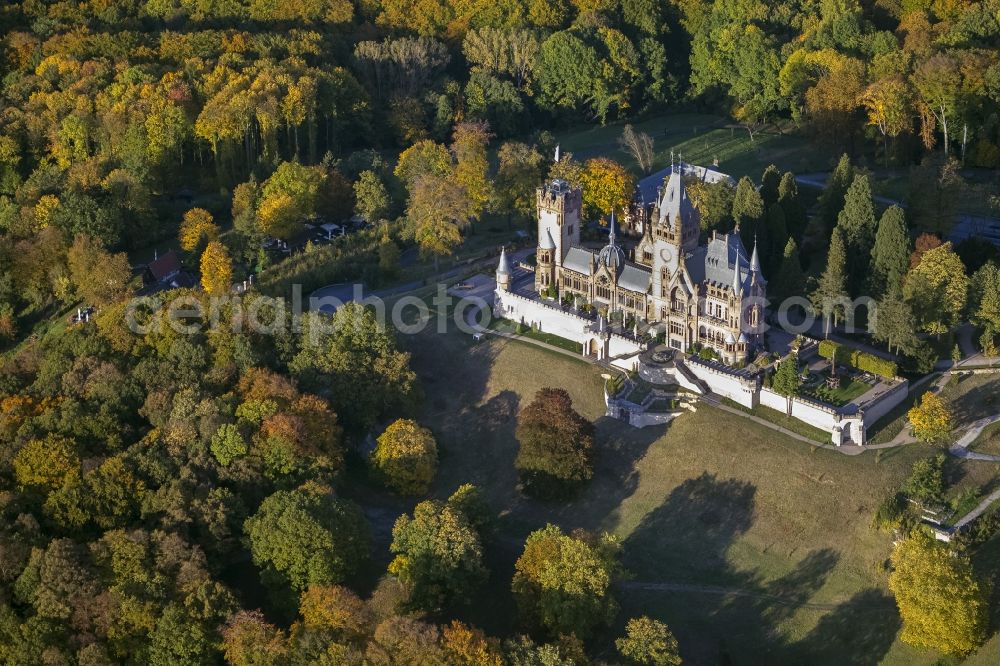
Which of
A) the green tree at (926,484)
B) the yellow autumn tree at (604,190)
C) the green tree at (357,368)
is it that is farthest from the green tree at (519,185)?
the green tree at (926,484)

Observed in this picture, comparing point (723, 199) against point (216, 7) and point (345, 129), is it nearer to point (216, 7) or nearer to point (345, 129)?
point (345, 129)

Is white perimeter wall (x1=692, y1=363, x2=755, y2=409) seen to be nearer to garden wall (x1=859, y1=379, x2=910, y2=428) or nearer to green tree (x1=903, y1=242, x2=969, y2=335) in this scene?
garden wall (x1=859, y1=379, x2=910, y2=428)

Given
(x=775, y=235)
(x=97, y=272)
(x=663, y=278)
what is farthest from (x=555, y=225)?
(x=97, y=272)

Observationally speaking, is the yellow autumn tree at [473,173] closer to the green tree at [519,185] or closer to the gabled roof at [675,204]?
the green tree at [519,185]

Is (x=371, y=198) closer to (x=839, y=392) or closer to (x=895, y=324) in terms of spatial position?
(x=839, y=392)

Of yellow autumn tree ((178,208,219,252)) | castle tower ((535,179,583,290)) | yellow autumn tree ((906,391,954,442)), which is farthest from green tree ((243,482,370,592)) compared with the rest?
yellow autumn tree ((178,208,219,252))

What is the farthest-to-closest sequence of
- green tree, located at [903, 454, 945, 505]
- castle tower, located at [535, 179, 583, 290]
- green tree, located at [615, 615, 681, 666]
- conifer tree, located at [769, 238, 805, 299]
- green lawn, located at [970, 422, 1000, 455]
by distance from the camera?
castle tower, located at [535, 179, 583, 290], conifer tree, located at [769, 238, 805, 299], green lawn, located at [970, 422, 1000, 455], green tree, located at [903, 454, 945, 505], green tree, located at [615, 615, 681, 666]
